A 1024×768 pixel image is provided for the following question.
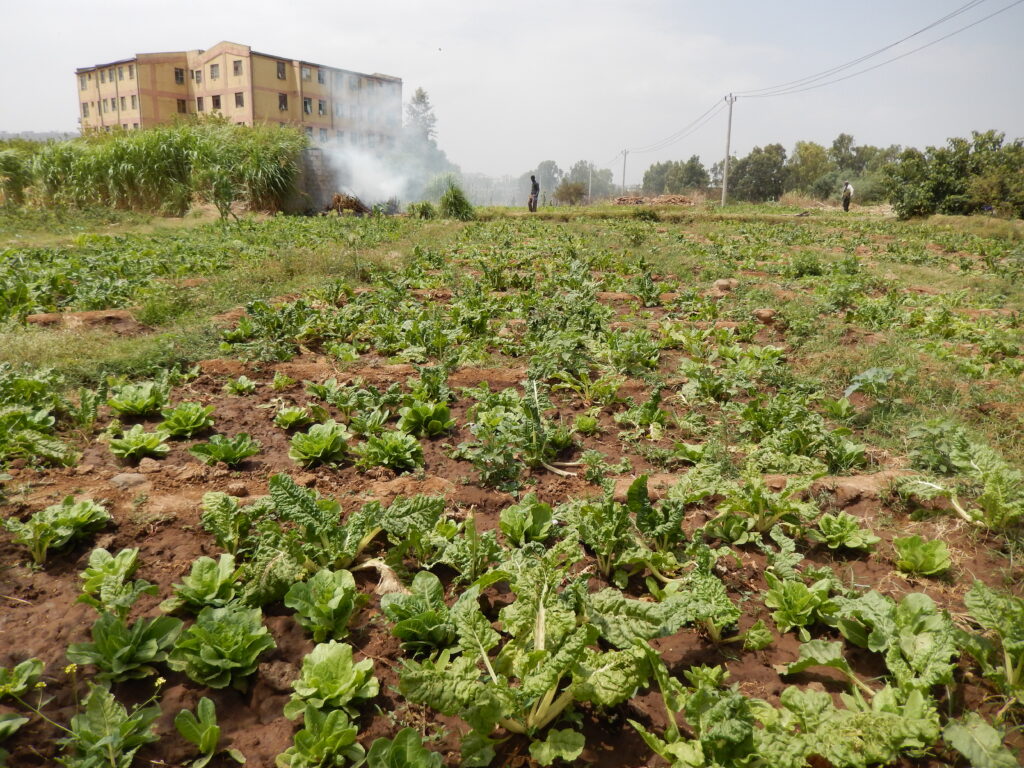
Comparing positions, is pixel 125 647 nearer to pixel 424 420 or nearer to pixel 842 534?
pixel 424 420

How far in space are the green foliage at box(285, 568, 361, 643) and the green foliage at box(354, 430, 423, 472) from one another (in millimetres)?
1157

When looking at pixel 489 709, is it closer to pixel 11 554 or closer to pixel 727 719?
pixel 727 719

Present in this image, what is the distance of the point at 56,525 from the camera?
2455 millimetres

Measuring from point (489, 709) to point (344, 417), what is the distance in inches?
105

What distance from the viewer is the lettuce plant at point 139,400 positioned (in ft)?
12.6

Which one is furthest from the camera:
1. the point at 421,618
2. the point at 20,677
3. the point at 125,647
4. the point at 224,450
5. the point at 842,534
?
the point at 224,450

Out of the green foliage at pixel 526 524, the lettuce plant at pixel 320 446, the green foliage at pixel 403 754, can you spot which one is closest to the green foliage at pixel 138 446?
the lettuce plant at pixel 320 446

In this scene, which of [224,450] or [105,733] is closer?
[105,733]

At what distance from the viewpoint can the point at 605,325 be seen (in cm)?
629

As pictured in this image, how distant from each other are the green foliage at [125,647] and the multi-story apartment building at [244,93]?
45716 millimetres

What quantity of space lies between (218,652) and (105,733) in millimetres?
349

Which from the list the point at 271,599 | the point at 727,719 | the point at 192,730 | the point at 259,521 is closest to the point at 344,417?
the point at 259,521

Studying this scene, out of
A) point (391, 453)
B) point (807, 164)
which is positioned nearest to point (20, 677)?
point (391, 453)

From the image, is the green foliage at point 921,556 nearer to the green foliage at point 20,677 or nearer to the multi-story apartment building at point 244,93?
the green foliage at point 20,677
